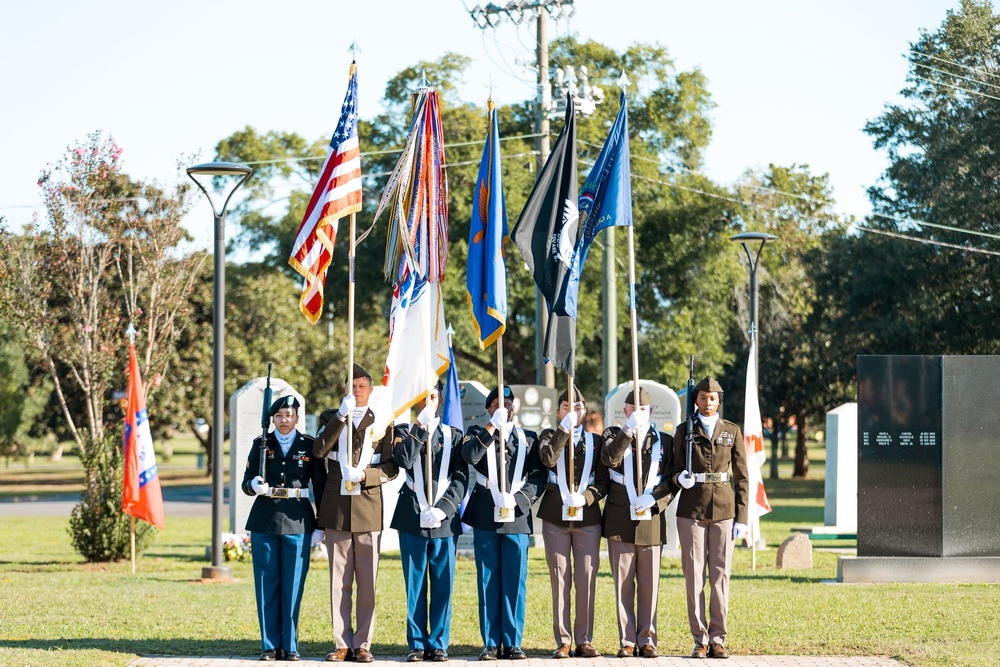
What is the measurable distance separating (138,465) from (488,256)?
25.8ft

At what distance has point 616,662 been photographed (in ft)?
29.8

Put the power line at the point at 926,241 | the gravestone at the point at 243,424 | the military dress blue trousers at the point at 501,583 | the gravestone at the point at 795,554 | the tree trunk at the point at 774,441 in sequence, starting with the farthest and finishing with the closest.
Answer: the tree trunk at the point at 774,441, the power line at the point at 926,241, the gravestone at the point at 243,424, the gravestone at the point at 795,554, the military dress blue trousers at the point at 501,583

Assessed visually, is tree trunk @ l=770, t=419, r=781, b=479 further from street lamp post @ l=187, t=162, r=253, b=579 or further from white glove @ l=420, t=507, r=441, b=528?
white glove @ l=420, t=507, r=441, b=528

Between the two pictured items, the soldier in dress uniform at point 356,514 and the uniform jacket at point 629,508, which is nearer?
the soldier in dress uniform at point 356,514

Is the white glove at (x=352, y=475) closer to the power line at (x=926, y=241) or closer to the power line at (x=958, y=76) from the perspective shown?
the power line at (x=926, y=241)

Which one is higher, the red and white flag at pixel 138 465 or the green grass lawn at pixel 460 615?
the red and white flag at pixel 138 465

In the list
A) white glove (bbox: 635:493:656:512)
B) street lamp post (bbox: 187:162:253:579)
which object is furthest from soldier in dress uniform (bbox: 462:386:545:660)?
street lamp post (bbox: 187:162:253:579)

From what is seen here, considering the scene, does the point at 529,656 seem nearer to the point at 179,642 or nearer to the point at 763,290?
the point at 179,642

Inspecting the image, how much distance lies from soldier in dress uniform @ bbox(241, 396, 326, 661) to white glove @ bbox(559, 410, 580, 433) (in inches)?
70.2

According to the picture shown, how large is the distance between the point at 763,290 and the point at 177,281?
2360 cm

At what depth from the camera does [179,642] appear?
10.4 metres

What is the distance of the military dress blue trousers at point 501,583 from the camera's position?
929cm

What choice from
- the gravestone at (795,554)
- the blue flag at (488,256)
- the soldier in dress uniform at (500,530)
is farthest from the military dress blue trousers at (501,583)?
the gravestone at (795,554)

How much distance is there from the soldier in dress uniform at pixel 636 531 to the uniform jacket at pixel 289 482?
2117 millimetres
